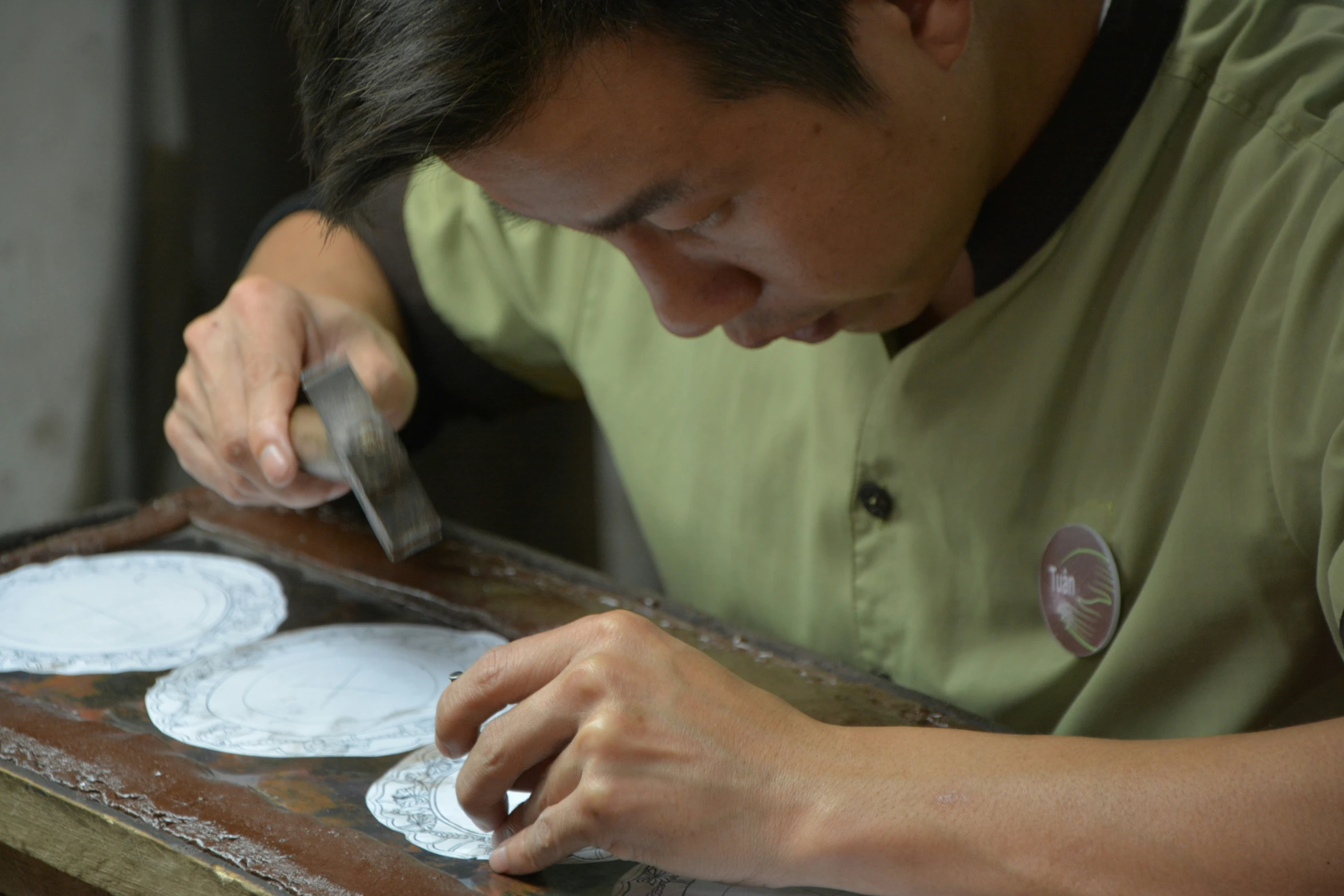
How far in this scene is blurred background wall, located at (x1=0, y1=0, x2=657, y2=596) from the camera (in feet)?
5.96

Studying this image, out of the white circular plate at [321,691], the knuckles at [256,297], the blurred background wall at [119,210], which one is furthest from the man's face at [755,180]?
the blurred background wall at [119,210]

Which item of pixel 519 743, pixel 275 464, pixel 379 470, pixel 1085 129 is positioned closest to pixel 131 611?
pixel 275 464

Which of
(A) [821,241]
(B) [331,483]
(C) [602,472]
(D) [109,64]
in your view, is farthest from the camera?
(C) [602,472]

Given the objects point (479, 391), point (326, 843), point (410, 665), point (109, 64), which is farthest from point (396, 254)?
point (326, 843)

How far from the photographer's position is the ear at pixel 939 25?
98cm

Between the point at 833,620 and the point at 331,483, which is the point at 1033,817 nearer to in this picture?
→ the point at 833,620

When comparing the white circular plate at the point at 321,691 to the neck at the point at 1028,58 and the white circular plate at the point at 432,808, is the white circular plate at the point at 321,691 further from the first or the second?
the neck at the point at 1028,58

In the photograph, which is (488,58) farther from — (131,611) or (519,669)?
(131,611)

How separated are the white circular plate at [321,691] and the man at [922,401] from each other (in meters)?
0.18

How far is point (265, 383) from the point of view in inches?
52.9

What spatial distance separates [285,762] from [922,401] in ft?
2.27

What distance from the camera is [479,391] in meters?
1.78

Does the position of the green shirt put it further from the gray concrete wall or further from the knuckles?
the gray concrete wall

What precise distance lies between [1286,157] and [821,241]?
0.40 m
